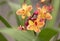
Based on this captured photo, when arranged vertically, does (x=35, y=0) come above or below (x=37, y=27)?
below

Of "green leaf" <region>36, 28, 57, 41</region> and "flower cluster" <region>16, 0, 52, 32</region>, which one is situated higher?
"flower cluster" <region>16, 0, 52, 32</region>

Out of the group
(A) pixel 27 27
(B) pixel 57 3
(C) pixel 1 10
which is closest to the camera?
(A) pixel 27 27

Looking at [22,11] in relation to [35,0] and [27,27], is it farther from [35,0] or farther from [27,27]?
[35,0]

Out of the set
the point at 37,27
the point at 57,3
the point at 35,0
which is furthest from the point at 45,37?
the point at 35,0

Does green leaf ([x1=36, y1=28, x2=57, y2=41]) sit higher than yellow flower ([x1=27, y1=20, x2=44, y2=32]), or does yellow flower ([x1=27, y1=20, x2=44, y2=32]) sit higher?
yellow flower ([x1=27, y1=20, x2=44, y2=32])

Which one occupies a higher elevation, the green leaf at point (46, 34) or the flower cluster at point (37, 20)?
the flower cluster at point (37, 20)

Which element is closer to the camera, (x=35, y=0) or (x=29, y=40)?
(x=29, y=40)

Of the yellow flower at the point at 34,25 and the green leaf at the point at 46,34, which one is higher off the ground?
the yellow flower at the point at 34,25

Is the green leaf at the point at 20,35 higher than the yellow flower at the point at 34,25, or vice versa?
the yellow flower at the point at 34,25
